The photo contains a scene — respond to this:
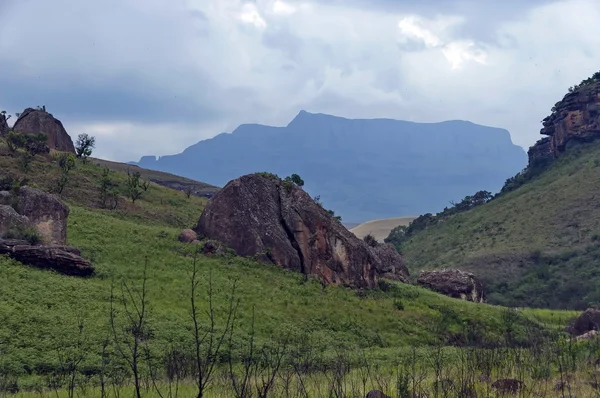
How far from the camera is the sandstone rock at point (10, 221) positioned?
32.0 m

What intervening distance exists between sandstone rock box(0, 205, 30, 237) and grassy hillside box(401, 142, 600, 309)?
44340mm

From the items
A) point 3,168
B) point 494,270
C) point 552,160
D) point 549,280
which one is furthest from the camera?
point 552,160

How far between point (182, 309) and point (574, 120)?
85.0 meters

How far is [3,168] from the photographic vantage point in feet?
171

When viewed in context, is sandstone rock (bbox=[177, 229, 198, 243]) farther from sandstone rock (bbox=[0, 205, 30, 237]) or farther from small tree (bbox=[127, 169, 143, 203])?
small tree (bbox=[127, 169, 143, 203])

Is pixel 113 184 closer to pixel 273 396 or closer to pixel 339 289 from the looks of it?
pixel 339 289

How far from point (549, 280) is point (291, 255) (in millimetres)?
36020

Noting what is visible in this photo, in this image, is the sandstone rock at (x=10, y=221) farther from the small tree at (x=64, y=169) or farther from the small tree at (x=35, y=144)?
the small tree at (x=35, y=144)

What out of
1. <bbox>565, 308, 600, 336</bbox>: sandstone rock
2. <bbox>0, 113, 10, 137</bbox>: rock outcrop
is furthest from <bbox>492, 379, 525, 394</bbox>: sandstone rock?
<bbox>0, 113, 10, 137</bbox>: rock outcrop

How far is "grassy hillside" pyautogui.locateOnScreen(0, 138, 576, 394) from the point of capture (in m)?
22.3

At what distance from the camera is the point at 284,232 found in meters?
41.2

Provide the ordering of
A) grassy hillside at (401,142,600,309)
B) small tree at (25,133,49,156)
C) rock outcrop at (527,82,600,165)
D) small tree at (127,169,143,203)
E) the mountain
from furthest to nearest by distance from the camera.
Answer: rock outcrop at (527,82,600,165) → the mountain → grassy hillside at (401,142,600,309) → small tree at (25,133,49,156) → small tree at (127,169,143,203)

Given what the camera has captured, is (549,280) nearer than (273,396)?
No

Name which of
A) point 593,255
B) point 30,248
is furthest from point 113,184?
point 593,255
